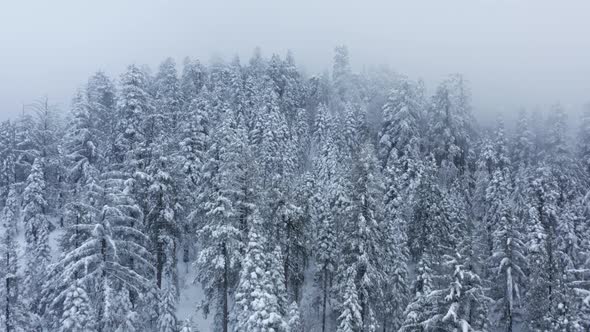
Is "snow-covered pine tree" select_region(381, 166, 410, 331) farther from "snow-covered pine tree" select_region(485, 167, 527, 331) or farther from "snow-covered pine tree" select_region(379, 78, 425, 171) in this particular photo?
"snow-covered pine tree" select_region(379, 78, 425, 171)

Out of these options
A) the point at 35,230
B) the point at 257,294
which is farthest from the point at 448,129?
the point at 35,230

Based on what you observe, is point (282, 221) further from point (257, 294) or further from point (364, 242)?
point (257, 294)

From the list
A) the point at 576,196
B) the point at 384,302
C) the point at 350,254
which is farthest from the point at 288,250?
the point at 576,196

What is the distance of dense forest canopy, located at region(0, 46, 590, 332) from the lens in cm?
2628

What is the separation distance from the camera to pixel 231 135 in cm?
3669

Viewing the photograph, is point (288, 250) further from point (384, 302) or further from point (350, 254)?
point (384, 302)

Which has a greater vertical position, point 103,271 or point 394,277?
point 394,277

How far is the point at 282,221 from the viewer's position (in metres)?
36.5

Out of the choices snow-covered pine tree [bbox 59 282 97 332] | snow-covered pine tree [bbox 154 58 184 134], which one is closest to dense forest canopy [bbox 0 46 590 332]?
snow-covered pine tree [bbox 59 282 97 332]

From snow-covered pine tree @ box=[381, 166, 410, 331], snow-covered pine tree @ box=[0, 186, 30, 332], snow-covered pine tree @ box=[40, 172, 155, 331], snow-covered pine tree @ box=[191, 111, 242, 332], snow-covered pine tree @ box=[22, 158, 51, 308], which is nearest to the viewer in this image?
snow-covered pine tree @ box=[40, 172, 155, 331]

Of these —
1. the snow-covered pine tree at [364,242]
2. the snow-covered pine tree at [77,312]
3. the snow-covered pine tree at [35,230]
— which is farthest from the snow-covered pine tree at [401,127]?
the snow-covered pine tree at [77,312]

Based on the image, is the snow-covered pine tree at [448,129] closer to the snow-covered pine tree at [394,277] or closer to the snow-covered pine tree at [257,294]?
the snow-covered pine tree at [394,277]

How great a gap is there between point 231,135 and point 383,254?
50.1ft

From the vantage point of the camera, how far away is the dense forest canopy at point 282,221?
1035 inches
